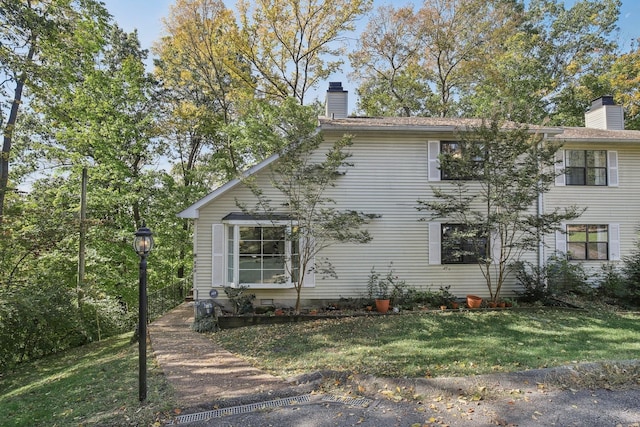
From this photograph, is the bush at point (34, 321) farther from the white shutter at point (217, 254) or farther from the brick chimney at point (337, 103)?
the brick chimney at point (337, 103)

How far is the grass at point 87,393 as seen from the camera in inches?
167

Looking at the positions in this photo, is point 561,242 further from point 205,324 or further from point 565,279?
point 205,324

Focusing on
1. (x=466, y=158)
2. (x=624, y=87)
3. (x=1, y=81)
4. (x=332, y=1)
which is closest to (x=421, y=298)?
(x=466, y=158)

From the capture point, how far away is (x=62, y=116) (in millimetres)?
9008

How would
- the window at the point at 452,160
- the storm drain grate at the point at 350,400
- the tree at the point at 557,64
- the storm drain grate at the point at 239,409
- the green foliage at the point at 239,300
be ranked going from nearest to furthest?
the storm drain grate at the point at 239,409
the storm drain grate at the point at 350,400
the window at the point at 452,160
the green foliage at the point at 239,300
the tree at the point at 557,64

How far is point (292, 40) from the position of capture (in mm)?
17484

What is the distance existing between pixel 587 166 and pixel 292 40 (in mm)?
13275

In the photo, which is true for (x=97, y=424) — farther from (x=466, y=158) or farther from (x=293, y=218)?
(x=466, y=158)

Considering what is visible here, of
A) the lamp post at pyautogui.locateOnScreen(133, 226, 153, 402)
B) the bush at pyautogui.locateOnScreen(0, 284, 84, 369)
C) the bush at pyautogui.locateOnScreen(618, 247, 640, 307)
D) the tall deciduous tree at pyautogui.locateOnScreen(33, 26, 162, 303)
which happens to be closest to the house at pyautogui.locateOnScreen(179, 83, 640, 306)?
the bush at pyautogui.locateOnScreen(618, 247, 640, 307)

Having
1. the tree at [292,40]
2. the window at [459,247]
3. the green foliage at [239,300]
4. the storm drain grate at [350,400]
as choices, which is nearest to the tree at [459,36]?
the tree at [292,40]

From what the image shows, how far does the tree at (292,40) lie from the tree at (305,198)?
9.76 m

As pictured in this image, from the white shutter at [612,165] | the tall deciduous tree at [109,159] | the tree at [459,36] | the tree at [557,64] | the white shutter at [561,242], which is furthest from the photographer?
the tree at [557,64]

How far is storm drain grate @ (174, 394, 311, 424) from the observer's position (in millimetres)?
4016

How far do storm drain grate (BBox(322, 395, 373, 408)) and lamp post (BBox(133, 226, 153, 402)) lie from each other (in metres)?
2.26
